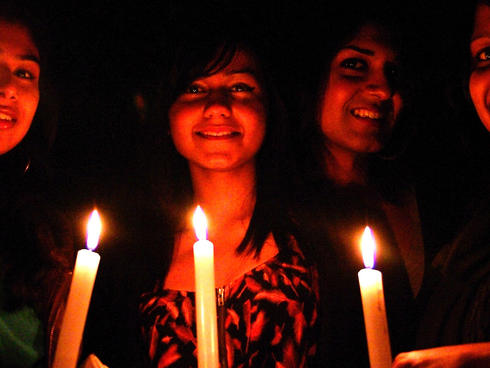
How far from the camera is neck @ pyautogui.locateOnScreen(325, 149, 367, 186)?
166 cm

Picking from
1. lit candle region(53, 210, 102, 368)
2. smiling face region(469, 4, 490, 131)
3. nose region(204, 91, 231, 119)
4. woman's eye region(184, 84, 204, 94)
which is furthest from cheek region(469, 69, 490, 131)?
lit candle region(53, 210, 102, 368)

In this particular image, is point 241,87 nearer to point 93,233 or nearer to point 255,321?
point 255,321

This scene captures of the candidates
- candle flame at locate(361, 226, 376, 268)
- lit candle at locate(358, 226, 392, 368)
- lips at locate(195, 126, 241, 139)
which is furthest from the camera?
lips at locate(195, 126, 241, 139)

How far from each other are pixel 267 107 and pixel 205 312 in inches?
41.1

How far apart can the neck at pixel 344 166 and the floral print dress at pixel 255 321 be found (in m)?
0.33

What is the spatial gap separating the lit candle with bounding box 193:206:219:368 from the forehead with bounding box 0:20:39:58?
109 centimetres

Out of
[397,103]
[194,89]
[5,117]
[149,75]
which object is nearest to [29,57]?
[5,117]

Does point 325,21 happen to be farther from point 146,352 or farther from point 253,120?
point 146,352

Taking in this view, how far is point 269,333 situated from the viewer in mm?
1383

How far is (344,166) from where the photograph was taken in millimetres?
1683

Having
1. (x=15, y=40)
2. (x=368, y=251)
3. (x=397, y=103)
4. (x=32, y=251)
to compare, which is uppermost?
(x=15, y=40)

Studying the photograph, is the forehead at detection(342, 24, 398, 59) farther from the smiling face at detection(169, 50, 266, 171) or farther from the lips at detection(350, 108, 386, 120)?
the smiling face at detection(169, 50, 266, 171)

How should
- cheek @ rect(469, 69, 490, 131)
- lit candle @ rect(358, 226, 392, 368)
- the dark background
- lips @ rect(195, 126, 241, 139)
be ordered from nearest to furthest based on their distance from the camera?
lit candle @ rect(358, 226, 392, 368) → cheek @ rect(469, 69, 490, 131) → the dark background → lips @ rect(195, 126, 241, 139)

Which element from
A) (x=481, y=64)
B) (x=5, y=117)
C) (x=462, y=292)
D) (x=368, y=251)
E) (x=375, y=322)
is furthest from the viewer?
(x=5, y=117)
